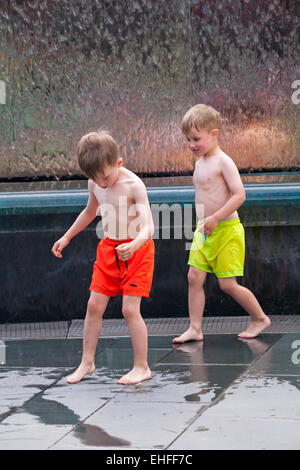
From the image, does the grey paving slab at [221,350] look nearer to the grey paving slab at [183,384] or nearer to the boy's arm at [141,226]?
the grey paving slab at [183,384]

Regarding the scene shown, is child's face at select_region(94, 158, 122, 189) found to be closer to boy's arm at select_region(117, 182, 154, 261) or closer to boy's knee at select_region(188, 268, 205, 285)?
boy's arm at select_region(117, 182, 154, 261)

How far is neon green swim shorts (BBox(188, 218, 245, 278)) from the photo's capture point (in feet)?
16.5

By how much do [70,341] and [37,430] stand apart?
1845 mm

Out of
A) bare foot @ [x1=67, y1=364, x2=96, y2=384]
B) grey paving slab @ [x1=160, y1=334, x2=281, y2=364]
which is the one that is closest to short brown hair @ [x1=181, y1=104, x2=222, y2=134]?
grey paving slab @ [x1=160, y1=334, x2=281, y2=364]

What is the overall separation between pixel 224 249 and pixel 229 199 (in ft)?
1.10

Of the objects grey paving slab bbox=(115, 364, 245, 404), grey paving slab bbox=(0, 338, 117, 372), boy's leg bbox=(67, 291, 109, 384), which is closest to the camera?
grey paving slab bbox=(115, 364, 245, 404)

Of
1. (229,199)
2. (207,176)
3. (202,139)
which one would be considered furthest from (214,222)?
(202,139)

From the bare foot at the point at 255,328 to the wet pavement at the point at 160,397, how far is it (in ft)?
0.24

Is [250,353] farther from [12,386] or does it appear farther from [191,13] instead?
[191,13]

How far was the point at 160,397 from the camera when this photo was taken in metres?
3.87

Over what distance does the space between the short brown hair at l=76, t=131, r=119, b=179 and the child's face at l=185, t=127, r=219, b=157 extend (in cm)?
92

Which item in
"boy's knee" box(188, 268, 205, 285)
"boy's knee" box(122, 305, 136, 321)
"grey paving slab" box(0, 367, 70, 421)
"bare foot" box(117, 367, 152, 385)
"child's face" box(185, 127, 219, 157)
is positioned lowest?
"grey paving slab" box(0, 367, 70, 421)

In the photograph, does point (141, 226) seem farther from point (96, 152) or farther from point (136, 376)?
point (136, 376)

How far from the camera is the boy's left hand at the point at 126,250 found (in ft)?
13.1
